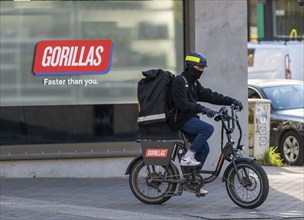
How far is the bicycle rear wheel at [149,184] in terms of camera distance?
10.6m

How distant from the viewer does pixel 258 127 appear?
15.6m

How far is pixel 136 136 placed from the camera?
42.3 ft

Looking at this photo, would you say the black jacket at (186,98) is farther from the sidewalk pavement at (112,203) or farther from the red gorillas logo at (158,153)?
the sidewalk pavement at (112,203)

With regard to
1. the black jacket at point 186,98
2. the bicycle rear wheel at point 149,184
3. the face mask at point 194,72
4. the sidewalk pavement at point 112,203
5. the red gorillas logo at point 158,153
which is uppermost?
the face mask at point 194,72

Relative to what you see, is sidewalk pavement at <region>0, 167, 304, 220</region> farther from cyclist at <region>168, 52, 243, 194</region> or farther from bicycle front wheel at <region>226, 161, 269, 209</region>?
cyclist at <region>168, 52, 243, 194</region>

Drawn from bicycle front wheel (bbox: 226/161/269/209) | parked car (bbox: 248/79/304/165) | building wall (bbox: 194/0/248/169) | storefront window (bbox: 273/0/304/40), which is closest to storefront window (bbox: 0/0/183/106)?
building wall (bbox: 194/0/248/169)

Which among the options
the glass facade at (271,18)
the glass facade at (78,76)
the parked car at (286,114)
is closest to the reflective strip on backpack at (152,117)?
the glass facade at (78,76)

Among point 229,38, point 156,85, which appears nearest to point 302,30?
point 229,38

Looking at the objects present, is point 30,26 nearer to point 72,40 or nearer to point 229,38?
point 72,40

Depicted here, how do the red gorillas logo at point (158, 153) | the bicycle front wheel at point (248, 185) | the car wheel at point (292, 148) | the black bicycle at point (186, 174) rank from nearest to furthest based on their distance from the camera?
the bicycle front wheel at point (248, 185) < the black bicycle at point (186, 174) < the red gorillas logo at point (158, 153) < the car wheel at point (292, 148)

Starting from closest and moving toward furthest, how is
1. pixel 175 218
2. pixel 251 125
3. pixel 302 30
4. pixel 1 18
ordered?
1. pixel 175 218
2. pixel 1 18
3. pixel 251 125
4. pixel 302 30

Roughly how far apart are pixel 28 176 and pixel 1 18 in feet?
7.50

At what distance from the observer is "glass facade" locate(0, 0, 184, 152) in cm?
1264

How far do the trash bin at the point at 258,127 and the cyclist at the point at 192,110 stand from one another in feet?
16.4
